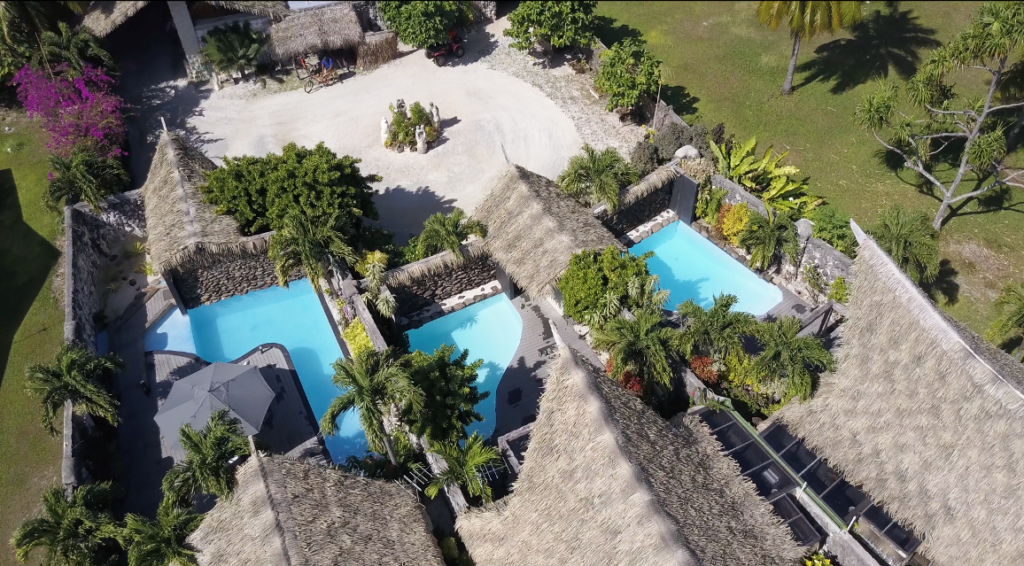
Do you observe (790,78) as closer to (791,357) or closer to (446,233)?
(791,357)

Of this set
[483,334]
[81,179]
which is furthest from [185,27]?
[483,334]

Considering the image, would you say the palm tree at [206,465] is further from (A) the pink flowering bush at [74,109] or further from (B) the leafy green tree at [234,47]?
(B) the leafy green tree at [234,47]

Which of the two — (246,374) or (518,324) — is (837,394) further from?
(246,374)

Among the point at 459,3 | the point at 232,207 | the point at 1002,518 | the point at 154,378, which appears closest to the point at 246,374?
the point at 154,378

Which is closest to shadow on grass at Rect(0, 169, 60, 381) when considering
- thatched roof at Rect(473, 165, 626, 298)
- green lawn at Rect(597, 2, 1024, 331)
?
thatched roof at Rect(473, 165, 626, 298)

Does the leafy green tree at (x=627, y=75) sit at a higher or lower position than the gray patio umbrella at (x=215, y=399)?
higher

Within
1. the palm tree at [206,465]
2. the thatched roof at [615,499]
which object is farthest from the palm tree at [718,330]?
the palm tree at [206,465]
